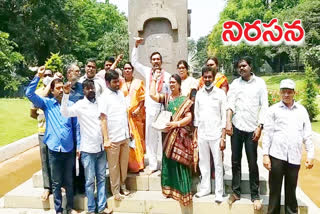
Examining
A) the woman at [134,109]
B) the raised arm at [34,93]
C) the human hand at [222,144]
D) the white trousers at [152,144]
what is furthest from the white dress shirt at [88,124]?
the human hand at [222,144]

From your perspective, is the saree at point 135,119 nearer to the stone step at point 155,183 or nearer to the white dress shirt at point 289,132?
the stone step at point 155,183

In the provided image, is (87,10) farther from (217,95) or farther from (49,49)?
(217,95)

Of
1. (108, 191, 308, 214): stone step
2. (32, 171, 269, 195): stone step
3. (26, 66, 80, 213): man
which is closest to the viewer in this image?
(26, 66, 80, 213): man

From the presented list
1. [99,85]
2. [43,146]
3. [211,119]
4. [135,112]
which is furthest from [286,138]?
[43,146]

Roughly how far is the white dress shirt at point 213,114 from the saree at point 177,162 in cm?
21

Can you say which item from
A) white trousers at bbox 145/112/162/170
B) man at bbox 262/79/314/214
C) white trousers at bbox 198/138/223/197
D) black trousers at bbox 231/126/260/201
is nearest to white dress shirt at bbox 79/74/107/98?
white trousers at bbox 145/112/162/170

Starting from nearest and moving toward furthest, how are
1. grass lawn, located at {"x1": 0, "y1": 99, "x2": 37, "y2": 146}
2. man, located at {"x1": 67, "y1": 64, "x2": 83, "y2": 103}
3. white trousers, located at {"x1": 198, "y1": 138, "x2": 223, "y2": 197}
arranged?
white trousers, located at {"x1": 198, "y1": 138, "x2": 223, "y2": 197}
man, located at {"x1": 67, "y1": 64, "x2": 83, "y2": 103}
grass lawn, located at {"x1": 0, "y1": 99, "x2": 37, "y2": 146}

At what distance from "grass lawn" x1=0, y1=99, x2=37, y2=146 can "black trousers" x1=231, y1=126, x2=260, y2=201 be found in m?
6.05

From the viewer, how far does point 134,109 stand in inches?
190

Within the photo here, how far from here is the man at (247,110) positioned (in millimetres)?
3938

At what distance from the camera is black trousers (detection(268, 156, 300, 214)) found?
3.63 m

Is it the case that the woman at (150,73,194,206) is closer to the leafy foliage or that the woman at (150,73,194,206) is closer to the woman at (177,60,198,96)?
the woman at (177,60,198,96)

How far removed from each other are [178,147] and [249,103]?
99 cm

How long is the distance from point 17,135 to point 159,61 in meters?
6.01
